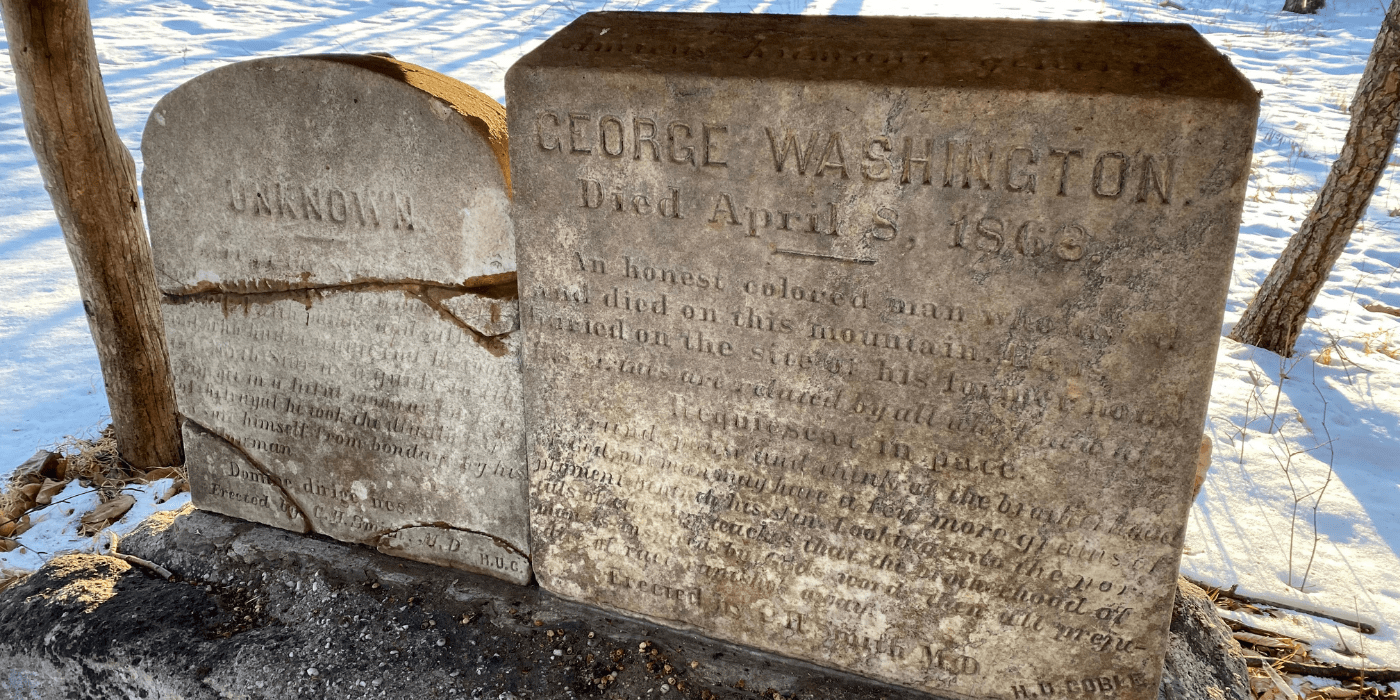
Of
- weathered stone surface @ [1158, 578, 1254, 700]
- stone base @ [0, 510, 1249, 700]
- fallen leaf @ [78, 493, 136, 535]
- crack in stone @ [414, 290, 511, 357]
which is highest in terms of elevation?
crack in stone @ [414, 290, 511, 357]

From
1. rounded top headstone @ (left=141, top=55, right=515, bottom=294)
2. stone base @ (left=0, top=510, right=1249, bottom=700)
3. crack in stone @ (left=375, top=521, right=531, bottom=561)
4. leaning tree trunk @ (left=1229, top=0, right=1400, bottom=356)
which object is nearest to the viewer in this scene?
rounded top headstone @ (left=141, top=55, right=515, bottom=294)

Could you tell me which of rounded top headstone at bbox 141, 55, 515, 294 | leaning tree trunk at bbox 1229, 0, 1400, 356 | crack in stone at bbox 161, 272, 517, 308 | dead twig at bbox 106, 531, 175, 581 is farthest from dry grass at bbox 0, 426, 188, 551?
leaning tree trunk at bbox 1229, 0, 1400, 356

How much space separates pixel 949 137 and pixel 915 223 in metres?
0.16

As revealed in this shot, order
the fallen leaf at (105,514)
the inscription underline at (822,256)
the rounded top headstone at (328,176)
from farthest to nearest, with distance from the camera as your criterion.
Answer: the fallen leaf at (105,514) < the rounded top headstone at (328,176) < the inscription underline at (822,256)

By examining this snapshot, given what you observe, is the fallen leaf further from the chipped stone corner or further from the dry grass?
the chipped stone corner

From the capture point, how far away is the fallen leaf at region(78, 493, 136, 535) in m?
3.76

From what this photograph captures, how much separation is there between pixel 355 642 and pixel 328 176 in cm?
113

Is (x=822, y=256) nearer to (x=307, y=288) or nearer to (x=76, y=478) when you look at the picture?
(x=307, y=288)

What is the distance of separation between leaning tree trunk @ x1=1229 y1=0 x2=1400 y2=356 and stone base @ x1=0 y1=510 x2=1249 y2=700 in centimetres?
293

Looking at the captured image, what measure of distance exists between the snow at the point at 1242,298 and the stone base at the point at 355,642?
1.23m

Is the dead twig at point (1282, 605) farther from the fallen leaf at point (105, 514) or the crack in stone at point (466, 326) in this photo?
the fallen leaf at point (105, 514)

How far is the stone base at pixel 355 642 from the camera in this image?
2094mm

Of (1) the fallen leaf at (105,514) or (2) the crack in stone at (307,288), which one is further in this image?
(1) the fallen leaf at (105,514)

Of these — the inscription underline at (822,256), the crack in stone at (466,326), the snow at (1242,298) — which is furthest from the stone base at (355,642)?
the snow at (1242,298)
